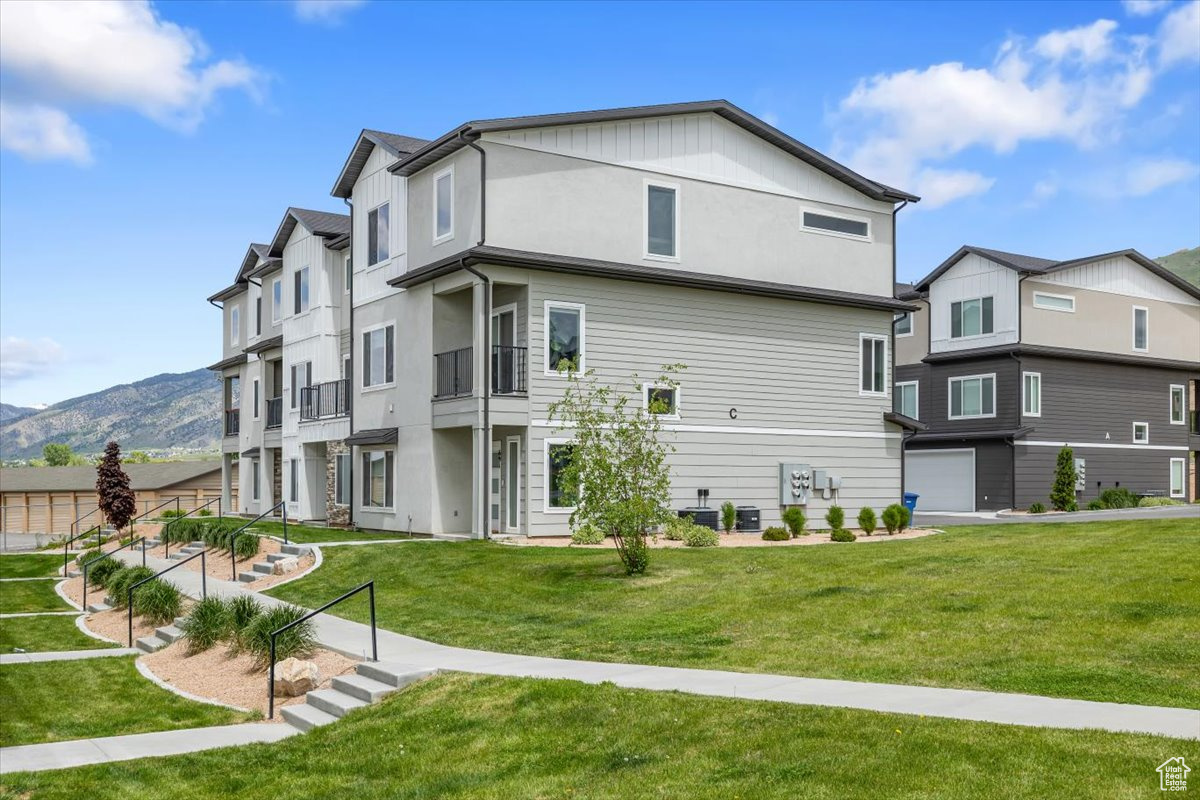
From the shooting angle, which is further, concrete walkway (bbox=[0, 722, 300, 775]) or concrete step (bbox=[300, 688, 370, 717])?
concrete step (bbox=[300, 688, 370, 717])

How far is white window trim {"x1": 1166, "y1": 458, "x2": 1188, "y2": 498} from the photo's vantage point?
4502 cm

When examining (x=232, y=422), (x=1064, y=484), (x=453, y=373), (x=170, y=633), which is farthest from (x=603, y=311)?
(x=232, y=422)

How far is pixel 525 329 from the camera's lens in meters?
24.4

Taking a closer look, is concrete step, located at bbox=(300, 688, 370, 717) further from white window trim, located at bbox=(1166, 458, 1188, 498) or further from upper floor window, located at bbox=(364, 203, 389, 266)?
white window trim, located at bbox=(1166, 458, 1188, 498)

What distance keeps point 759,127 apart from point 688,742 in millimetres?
21436

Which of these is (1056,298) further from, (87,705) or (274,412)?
(87,705)

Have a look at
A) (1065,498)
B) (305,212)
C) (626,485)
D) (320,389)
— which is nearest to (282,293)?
(305,212)

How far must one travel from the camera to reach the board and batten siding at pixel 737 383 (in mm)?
24828

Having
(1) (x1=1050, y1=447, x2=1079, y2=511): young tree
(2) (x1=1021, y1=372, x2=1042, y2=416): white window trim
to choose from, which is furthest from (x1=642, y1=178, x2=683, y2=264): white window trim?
(1) (x1=1050, y1=447, x2=1079, y2=511): young tree

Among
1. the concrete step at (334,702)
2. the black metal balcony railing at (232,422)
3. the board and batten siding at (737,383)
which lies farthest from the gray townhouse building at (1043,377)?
the concrete step at (334,702)

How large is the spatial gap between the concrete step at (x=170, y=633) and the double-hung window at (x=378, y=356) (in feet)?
33.4

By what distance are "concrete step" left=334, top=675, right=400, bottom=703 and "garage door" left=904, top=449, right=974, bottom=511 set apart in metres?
33.4

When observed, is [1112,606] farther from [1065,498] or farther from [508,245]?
[1065,498]

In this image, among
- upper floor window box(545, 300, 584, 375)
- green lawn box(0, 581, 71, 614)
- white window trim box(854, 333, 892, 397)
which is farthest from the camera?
white window trim box(854, 333, 892, 397)
